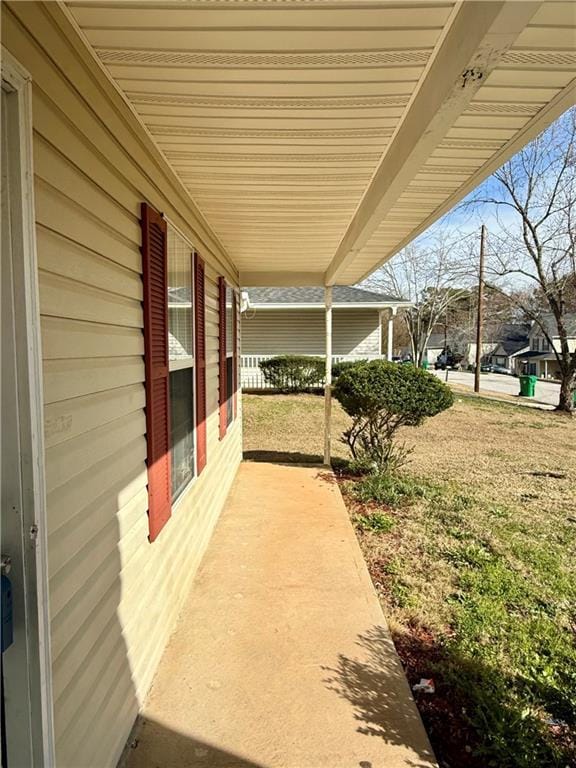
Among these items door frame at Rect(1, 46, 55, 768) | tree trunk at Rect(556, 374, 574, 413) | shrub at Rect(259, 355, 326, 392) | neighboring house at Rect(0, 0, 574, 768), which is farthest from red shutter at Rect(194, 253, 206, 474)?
tree trunk at Rect(556, 374, 574, 413)

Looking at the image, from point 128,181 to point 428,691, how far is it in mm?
2877

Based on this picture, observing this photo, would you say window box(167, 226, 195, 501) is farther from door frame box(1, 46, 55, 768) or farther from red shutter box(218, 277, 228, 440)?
door frame box(1, 46, 55, 768)

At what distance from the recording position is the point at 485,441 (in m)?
9.06

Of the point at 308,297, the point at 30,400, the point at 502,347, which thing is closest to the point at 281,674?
the point at 30,400

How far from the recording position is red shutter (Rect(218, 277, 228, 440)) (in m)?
4.69

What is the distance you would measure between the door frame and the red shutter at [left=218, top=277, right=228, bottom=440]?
3491 mm

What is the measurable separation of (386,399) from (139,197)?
4133 mm

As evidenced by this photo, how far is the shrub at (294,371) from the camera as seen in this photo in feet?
46.3

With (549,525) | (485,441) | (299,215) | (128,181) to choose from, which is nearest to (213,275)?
(299,215)

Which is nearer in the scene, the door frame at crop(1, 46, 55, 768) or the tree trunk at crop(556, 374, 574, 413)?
the door frame at crop(1, 46, 55, 768)

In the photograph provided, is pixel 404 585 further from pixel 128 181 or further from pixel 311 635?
pixel 128 181

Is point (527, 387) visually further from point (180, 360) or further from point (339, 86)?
point (339, 86)

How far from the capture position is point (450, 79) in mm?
1485

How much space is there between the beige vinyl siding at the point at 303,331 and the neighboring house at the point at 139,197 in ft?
40.2
